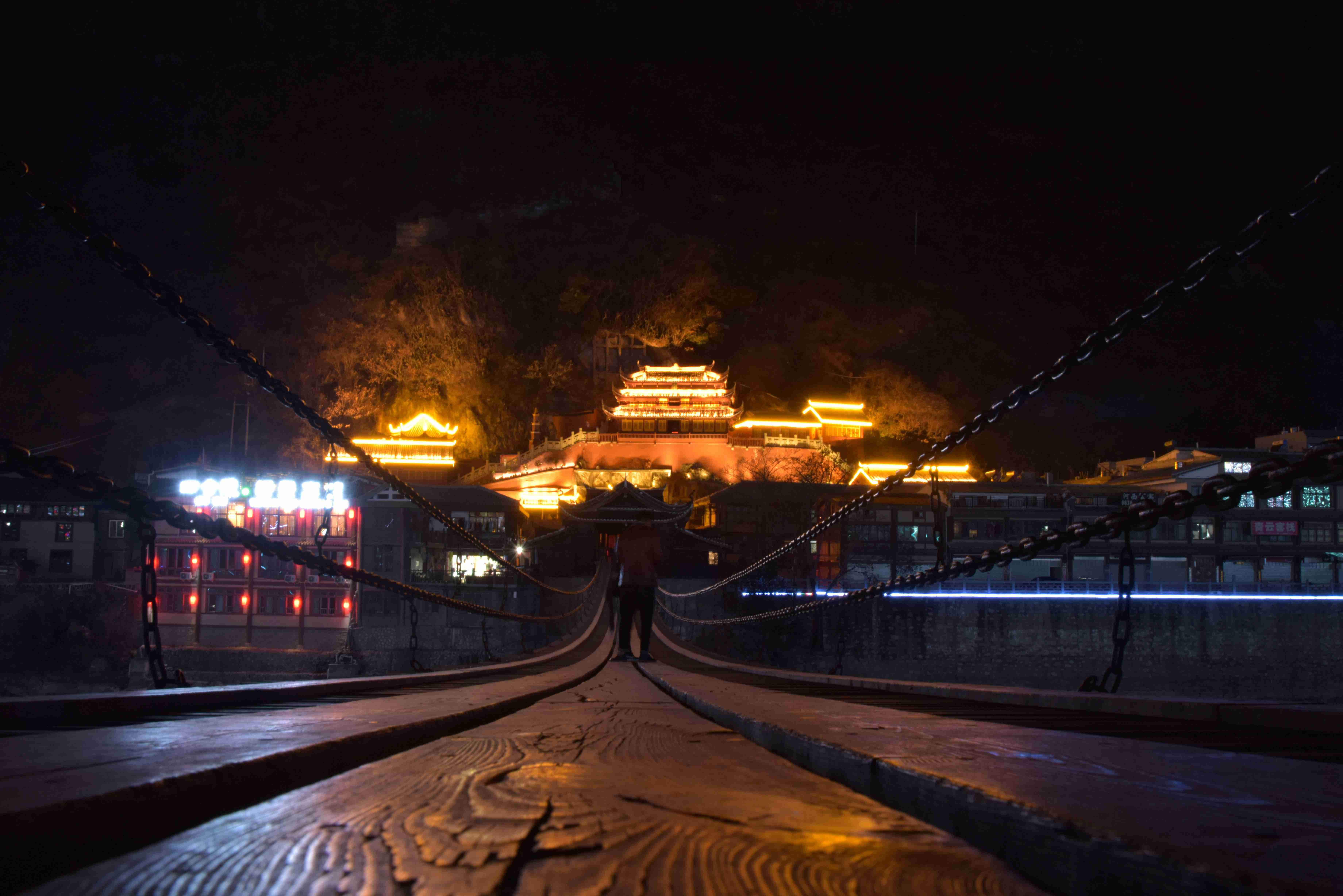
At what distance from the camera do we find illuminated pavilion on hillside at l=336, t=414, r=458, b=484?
136 ft

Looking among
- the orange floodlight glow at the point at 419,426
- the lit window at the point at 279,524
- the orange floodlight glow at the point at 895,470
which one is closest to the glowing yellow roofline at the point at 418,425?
the orange floodlight glow at the point at 419,426

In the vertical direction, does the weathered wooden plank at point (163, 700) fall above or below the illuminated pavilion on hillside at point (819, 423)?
below

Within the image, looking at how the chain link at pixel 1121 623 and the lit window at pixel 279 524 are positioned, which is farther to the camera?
the lit window at pixel 279 524

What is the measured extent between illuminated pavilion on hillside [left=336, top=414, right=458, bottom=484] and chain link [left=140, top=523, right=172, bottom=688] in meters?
37.8

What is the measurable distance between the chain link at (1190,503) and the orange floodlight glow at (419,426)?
40.8 meters

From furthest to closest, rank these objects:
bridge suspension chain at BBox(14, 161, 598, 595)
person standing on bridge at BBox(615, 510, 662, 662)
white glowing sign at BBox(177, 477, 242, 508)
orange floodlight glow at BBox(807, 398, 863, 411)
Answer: orange floodlight glow at BBox(807, 398, 863, 411) → white glowing sign at BBox(177, 477, 242, 508) → person standing on bridge at BBox(615, 510, 662, 662) → bridge suspension chain at BBox(14, 161, 598, 595)

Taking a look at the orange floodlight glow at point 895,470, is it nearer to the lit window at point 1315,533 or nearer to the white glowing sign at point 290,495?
the lit window at point 1315,533

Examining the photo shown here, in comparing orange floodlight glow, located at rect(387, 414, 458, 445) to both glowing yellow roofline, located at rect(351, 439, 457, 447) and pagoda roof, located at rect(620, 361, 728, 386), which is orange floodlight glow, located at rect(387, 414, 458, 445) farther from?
pagoda roof, located at rect(620, 361, 728, 386)

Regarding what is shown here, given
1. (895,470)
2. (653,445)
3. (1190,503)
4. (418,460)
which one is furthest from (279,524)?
(895,470)

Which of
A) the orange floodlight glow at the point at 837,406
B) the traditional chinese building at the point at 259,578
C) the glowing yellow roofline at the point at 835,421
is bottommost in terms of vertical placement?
the traditional chinese building at the point at 259,578

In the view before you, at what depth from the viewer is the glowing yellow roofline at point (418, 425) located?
42219mm

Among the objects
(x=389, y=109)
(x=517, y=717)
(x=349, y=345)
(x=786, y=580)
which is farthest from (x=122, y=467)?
(x=517, y=717)

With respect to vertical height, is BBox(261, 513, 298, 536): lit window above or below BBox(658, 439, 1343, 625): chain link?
below

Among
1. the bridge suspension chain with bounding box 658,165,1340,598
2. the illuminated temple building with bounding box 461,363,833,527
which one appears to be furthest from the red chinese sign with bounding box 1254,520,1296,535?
the bridge suspension chain with bounding box 658,165,1340,598
